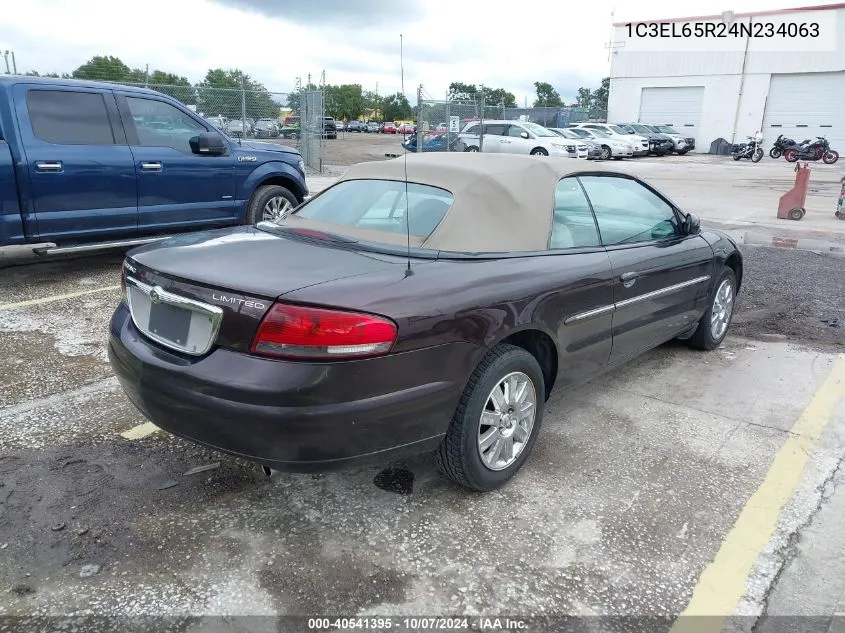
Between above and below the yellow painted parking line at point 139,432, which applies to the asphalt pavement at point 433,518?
below

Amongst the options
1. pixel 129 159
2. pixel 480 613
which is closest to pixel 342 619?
pixel 480 613

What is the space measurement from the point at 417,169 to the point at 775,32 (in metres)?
42.1

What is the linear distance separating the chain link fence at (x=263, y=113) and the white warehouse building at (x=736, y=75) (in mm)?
29935

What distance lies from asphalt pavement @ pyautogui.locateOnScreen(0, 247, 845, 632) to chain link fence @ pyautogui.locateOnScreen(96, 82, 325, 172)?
12.4 m

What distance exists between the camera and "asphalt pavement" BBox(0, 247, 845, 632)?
7.79 ft

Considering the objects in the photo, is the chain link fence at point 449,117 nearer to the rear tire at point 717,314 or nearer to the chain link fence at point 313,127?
the chain link fence at point 313,127

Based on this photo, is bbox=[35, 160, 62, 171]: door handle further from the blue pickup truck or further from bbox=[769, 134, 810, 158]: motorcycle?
bbox=[769, 134, 810, 158]: motorcycle

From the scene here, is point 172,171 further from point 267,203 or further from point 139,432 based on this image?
point 139,432

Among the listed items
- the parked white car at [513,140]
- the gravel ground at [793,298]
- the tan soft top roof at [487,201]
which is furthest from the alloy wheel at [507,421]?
the parked white car at [513,140]

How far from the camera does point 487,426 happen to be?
2.95m

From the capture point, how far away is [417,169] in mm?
3596

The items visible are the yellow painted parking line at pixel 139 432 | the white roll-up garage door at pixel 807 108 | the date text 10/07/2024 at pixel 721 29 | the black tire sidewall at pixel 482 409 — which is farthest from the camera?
the date text 10/07/2024 at pixel 721 29

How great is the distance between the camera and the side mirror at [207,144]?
23.1ft

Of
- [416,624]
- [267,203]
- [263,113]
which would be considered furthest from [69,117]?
[263,113]
